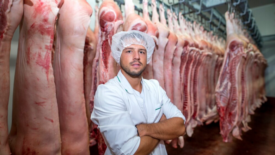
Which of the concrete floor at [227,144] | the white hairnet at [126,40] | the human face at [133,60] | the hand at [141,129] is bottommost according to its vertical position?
the concrete floor at [227,144]

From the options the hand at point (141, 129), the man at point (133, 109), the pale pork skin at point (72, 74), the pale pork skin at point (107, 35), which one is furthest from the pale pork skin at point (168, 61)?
the pale pork skin at point (72, 74)

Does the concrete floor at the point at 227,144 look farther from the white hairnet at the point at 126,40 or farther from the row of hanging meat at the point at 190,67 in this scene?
the white hairnet at the point at 126,40

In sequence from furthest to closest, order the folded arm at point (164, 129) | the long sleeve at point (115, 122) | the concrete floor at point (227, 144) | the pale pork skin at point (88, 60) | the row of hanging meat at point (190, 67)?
the concrete floor at point (227, 144) < the row of hanging meat at point (190, 67) < the pale pork skin at point (88, 60) < the folded arm at point (164, 129) < the long sleeve at point (115, 122)

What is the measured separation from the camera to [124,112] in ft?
3.80

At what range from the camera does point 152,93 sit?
59.1 inches

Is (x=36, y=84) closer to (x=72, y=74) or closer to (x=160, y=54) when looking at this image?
(x=72, y=74)

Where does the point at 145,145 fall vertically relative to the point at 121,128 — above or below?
below

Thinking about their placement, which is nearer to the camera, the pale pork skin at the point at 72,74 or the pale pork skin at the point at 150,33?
the pale pork skin at the point at 72,74

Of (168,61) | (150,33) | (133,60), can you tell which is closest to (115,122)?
(133,60)

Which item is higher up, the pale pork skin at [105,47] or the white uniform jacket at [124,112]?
the pale pork skin at [105,47]

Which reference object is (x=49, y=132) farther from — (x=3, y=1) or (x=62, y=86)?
(x=3, y=1)

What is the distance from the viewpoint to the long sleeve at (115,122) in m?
1.07

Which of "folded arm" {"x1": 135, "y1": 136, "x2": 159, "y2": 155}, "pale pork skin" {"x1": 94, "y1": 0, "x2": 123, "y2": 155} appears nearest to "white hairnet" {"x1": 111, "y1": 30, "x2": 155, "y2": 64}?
"pale pork skin" {"x1": 94, "y1": 0, "x2": 123, "y2": 155}

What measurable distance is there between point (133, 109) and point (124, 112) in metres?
0.15
